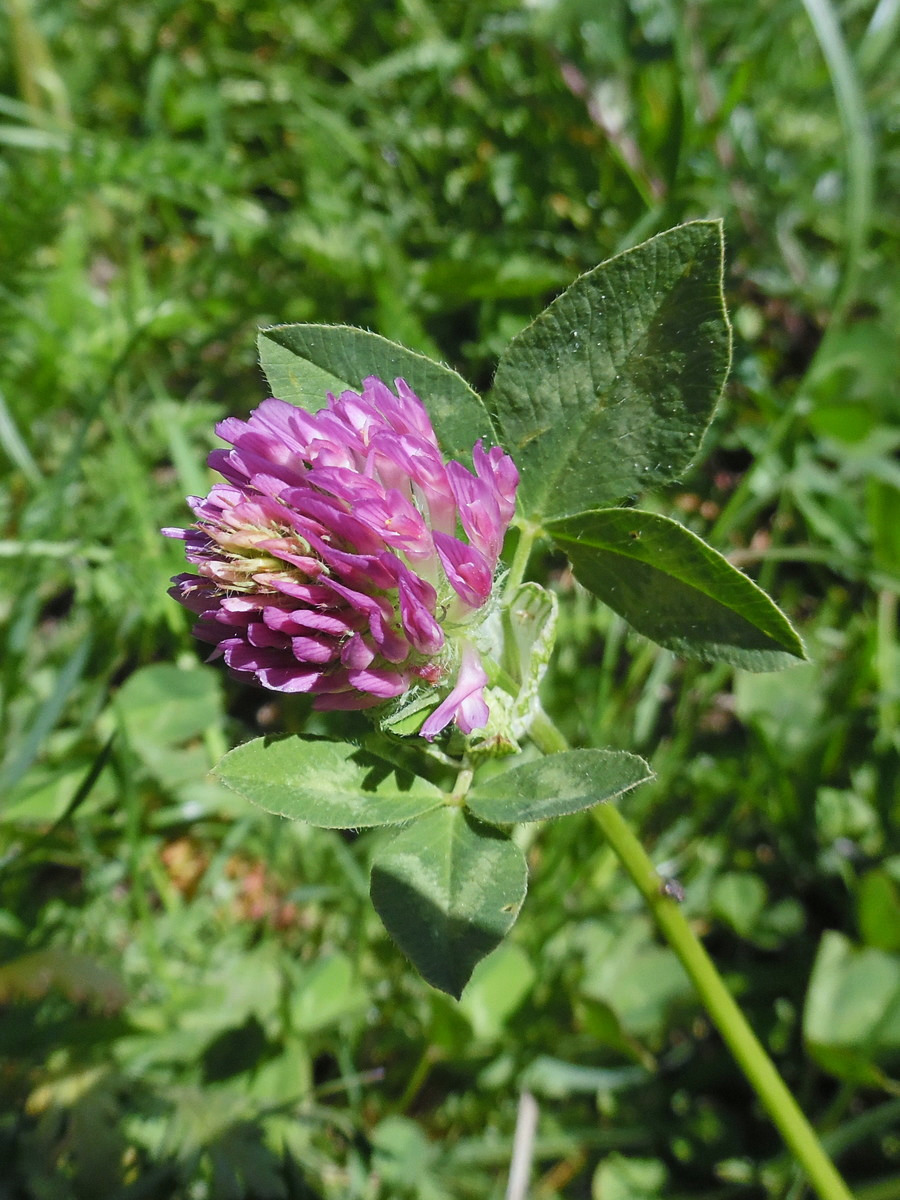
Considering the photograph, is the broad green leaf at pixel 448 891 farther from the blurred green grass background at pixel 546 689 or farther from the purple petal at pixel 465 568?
the blurred green grass background at pixel 546 689

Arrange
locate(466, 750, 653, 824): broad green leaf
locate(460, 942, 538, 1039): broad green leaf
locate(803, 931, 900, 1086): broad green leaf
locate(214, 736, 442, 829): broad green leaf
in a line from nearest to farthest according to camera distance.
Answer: locate(466, 750, 653, 824): broad green leaf, locate(214, 736, 442, 829): broad green leaf, locate(803, 931, 900, 1086): broad green leaf, locate(460, 942, 538, 1039): broad green leaf

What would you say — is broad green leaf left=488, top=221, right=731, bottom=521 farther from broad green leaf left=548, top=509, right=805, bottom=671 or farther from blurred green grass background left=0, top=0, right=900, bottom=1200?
blurred green grass background left=0, top=0, right=900, bottom=1200

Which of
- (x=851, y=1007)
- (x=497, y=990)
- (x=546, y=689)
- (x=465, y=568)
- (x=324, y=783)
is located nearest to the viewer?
(x=465, y=568)

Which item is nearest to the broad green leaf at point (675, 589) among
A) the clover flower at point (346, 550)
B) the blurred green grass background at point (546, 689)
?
the clover flower at point (346, 550)

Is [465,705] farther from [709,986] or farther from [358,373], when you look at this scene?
[709,986]

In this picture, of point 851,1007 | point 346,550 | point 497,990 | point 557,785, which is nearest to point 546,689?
point 497,990

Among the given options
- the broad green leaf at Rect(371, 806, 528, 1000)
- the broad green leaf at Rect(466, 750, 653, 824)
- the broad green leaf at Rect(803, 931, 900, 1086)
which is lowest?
the broad green leaf at Rect(803, 931, 900, 1086)

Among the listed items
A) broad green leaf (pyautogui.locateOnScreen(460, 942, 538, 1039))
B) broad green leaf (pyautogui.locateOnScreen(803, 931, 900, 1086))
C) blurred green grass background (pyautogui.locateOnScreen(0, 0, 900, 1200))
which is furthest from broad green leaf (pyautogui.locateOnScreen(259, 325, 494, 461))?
broad green leaf (pyautogui.locateOnScreen(803, 931, 900, 1086))
